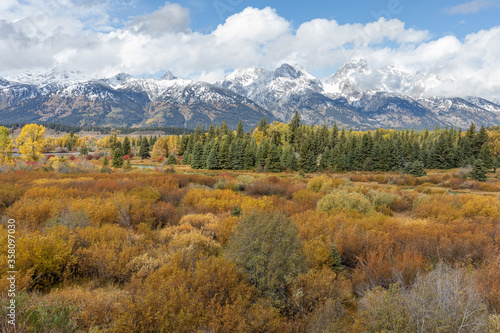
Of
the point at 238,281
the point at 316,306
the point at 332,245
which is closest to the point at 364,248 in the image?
the point at 332,245

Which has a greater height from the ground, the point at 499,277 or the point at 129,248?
the point at 499,277

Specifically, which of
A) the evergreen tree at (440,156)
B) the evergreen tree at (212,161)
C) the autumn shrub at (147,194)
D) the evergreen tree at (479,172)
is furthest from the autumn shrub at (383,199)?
the evergreen tree at (440,156)

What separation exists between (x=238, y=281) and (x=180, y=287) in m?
1.35

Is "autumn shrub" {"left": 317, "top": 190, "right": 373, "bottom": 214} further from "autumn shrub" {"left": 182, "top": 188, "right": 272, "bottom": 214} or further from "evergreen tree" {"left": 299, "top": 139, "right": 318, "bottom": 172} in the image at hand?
"evergreen tree" {"left": 299, "top": 139, "right": 318, "bottom": 172}

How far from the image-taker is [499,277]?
475cm

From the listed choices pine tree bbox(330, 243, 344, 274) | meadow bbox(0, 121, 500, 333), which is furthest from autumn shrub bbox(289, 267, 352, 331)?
pine tree bbox(330, 243, 344, 274)

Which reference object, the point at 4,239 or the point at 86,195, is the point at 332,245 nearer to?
the point at 4,239

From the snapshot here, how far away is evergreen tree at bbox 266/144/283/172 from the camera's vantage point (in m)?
49.8

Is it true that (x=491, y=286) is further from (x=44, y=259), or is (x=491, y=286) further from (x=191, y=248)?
(x=44, y=259)

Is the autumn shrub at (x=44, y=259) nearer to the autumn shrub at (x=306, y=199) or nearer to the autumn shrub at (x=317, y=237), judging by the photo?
the autumn shrub at (x=317, y=237)

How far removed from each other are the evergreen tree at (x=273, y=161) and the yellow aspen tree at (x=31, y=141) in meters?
40.0

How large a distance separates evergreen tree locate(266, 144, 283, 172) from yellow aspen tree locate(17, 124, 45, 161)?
3997 centimetres

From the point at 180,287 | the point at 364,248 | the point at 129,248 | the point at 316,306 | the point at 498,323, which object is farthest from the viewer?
the point at 364,248

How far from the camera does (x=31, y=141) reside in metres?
39.3
